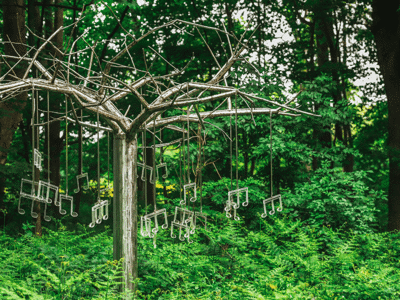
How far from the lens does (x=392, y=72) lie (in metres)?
8.21

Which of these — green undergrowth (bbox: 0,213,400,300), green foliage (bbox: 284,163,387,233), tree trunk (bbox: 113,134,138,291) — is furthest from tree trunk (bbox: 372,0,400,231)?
tree trunk (bbox: 113,134,138,291)

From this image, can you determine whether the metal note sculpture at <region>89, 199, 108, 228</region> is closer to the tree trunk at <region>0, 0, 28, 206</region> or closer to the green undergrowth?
the green undergrowth

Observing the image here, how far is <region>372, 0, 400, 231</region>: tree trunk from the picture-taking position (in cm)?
807

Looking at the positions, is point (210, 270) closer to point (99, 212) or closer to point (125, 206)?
point (125, 206)

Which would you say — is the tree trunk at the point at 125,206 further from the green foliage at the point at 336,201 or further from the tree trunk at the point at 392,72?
the tree trunk at the point at 392,72

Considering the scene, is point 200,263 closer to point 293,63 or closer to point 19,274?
point 19,274

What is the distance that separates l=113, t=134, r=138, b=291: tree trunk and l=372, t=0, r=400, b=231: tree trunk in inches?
241

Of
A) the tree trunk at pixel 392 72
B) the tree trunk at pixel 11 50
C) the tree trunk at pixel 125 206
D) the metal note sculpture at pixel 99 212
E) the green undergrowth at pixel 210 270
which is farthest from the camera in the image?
the tree trunk at pixel 392 72

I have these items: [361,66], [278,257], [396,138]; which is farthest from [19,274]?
[361,66]

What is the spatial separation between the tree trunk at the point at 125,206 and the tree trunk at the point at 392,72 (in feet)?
20.0

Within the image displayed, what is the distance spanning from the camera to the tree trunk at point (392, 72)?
26.5ft

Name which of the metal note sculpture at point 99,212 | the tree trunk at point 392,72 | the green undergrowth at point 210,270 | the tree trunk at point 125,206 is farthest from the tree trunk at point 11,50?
the tree trunk at point 392,72

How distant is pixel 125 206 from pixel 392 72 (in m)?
6.83

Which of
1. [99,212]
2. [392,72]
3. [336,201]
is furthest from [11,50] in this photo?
[392,72]
